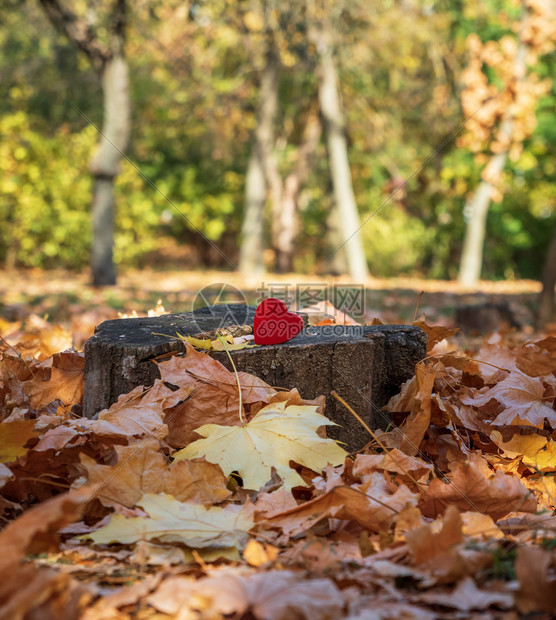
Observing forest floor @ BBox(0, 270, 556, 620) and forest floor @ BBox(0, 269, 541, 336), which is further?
forest floor @ BBox(0, 269, 541, 336)

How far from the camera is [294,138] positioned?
14.3 m

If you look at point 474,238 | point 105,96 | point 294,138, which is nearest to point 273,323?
point 105,96

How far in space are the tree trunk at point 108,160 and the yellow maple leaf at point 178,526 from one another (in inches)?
258

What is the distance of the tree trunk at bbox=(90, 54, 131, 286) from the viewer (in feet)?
25.0

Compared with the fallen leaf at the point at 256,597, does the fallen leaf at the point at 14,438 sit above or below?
above

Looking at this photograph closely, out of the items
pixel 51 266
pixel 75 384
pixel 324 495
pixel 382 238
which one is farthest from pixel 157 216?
pixel 324 495

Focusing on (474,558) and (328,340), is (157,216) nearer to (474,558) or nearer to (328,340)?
(328,340)

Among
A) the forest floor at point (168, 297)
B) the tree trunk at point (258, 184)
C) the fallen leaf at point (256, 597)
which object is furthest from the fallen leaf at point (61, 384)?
the tree trunk at point (258, 184)

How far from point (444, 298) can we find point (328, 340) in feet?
23.1

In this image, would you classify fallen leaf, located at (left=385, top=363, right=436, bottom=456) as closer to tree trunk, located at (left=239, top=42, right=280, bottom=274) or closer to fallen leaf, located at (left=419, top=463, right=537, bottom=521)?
fallen leaf, located at (left=419, top=463, right=537, bottom=521)

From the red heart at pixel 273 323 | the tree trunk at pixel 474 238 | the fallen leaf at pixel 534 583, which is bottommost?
the fallen leaf at pixel 534 583

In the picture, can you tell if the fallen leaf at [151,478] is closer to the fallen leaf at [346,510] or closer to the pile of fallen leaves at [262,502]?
the pile of fallen leaves at [262,502]

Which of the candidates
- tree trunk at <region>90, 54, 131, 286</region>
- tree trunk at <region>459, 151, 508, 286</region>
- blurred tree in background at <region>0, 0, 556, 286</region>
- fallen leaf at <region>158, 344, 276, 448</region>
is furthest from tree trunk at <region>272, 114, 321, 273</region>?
fallen leaf at <region>158, 344, 276, 448</region>

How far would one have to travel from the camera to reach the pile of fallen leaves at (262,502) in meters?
0.97
